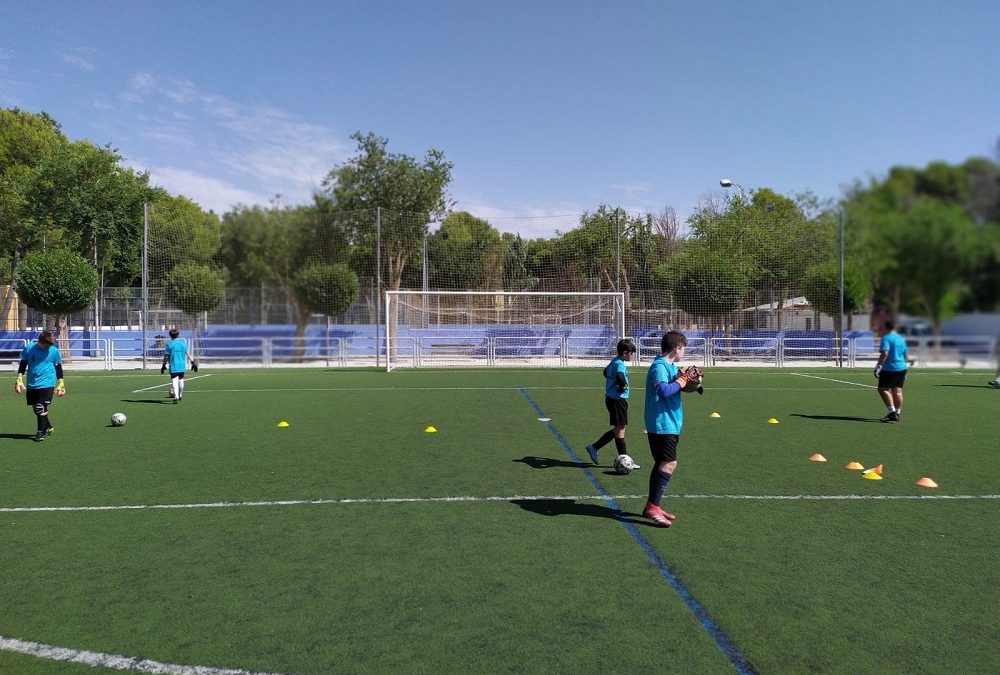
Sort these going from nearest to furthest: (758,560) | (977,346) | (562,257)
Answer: (977,346) → (758,560) → (562,257)

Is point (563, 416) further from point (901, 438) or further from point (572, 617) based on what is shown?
point (572, 617)

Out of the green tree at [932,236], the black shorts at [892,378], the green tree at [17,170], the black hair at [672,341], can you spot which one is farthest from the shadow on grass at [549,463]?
the green tree at [17,170]

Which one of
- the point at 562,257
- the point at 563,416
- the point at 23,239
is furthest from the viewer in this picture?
the point at 23,239

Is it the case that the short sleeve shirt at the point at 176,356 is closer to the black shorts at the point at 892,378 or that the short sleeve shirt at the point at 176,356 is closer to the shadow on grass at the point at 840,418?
the shadow on grass at the point at 840,418

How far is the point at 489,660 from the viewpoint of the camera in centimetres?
390

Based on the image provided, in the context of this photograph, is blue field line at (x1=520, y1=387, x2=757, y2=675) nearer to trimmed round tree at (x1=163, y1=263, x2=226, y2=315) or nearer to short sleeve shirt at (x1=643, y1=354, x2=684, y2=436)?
short sleeve shirt at (x1=643, y1=354, x2=684, y2=436)

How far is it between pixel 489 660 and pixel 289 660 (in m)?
1.08

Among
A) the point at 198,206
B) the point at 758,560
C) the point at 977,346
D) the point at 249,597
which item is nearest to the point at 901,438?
the point at 758,560

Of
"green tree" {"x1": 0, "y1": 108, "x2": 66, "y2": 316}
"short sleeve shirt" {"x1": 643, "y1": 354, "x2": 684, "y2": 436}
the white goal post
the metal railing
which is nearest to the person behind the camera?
"short sleeve shirt" {"x1": 643, "y1": 354, "x2": 684, "y2": 436}

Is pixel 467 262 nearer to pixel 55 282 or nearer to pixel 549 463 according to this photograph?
pixel 55 282

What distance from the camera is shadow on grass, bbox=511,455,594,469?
347 inches

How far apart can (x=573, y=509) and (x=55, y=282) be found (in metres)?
26.6

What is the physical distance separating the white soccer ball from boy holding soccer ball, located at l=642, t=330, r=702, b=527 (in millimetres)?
1892

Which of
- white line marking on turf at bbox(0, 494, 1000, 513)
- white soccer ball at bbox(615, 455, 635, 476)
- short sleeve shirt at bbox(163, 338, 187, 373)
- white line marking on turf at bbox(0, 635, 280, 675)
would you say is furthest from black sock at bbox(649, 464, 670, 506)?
short sleeve shirt at bbox(163, 338, 187, 373)
